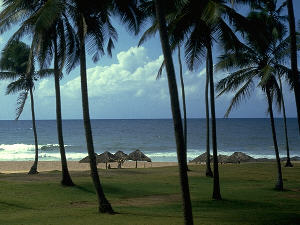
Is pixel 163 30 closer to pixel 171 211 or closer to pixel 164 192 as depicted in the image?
pixel 171 211

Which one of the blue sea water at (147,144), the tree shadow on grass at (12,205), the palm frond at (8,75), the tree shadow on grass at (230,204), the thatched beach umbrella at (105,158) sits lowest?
the tree shadow on grass at (230,204)

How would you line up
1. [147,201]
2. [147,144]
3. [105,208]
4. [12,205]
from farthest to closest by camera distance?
[147,144] → [147,201] → [12,205] → [105,208]

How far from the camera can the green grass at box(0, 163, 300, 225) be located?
36.2 feet

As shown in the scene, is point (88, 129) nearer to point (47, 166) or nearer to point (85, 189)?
point (85, 189)

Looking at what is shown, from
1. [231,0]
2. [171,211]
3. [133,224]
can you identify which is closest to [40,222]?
[133,224]

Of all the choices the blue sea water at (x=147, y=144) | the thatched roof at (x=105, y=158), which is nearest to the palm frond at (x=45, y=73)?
the thatched roof at (x=105, y=158)

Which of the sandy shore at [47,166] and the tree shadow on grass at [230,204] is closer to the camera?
the tree shadow on grass at [230,204]

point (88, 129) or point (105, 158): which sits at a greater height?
point (88, 129)

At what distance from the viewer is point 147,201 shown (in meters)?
15.4

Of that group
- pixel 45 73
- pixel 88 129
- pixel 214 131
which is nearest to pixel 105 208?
pixel 88 129

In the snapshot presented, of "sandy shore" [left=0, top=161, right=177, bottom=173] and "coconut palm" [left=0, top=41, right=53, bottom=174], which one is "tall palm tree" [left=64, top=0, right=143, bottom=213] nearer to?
"coconut palm" [left=0, top=41, right=53, bottom=174]

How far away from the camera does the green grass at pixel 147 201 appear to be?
11.0 metres

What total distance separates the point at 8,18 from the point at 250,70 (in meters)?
10.6

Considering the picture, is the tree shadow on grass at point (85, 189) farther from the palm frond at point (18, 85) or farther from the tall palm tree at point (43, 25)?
the palm frond at point (18, 85)
